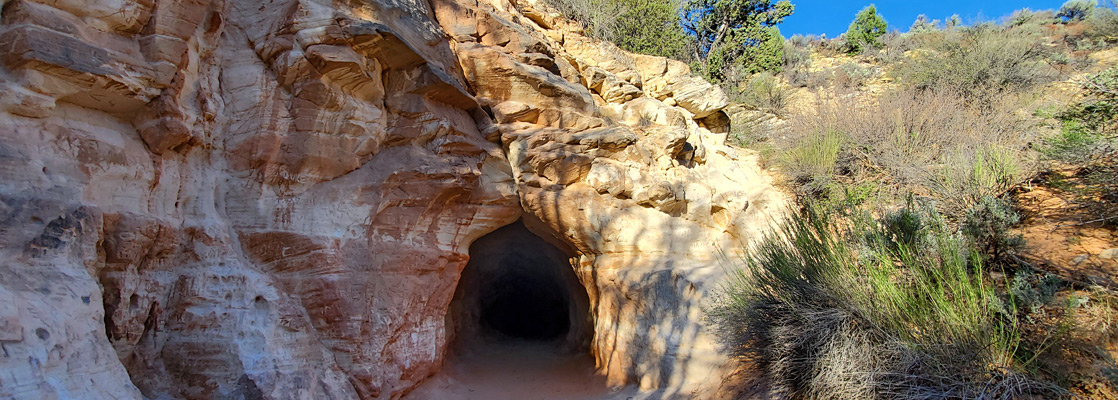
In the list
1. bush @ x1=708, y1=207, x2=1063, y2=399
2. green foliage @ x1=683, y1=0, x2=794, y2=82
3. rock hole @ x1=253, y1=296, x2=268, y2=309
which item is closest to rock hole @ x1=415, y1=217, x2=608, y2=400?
rock hole @ x1=253, y1=296, x2=268, y2=309

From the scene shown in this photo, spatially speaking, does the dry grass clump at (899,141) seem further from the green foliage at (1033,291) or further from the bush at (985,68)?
the green foliage at (1033,291)

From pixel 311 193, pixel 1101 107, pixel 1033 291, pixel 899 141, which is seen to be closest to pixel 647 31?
pixel 899 141

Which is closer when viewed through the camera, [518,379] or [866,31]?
[518,379]

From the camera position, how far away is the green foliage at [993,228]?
507cm

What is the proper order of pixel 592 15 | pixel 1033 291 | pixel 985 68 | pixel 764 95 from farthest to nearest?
1. pixel 764 95
2. pixel 592 15
3. pixel 985 68
4. pixel 1033 291

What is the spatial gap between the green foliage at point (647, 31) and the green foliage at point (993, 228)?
8.35m

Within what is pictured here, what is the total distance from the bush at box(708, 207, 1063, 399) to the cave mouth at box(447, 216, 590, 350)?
383 centimetres

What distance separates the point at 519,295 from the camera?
11.3 m

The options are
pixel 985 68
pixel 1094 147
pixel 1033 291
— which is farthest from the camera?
pixel 985 68

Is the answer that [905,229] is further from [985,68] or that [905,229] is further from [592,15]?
[592,15]

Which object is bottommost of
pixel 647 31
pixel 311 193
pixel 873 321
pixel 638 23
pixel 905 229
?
pixel 873 321

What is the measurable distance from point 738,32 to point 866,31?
17.4ft

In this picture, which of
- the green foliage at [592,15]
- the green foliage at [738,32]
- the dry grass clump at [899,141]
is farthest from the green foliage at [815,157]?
the green foliage at [738,32]

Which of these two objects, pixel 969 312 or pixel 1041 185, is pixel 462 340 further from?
pixel 1041 185
